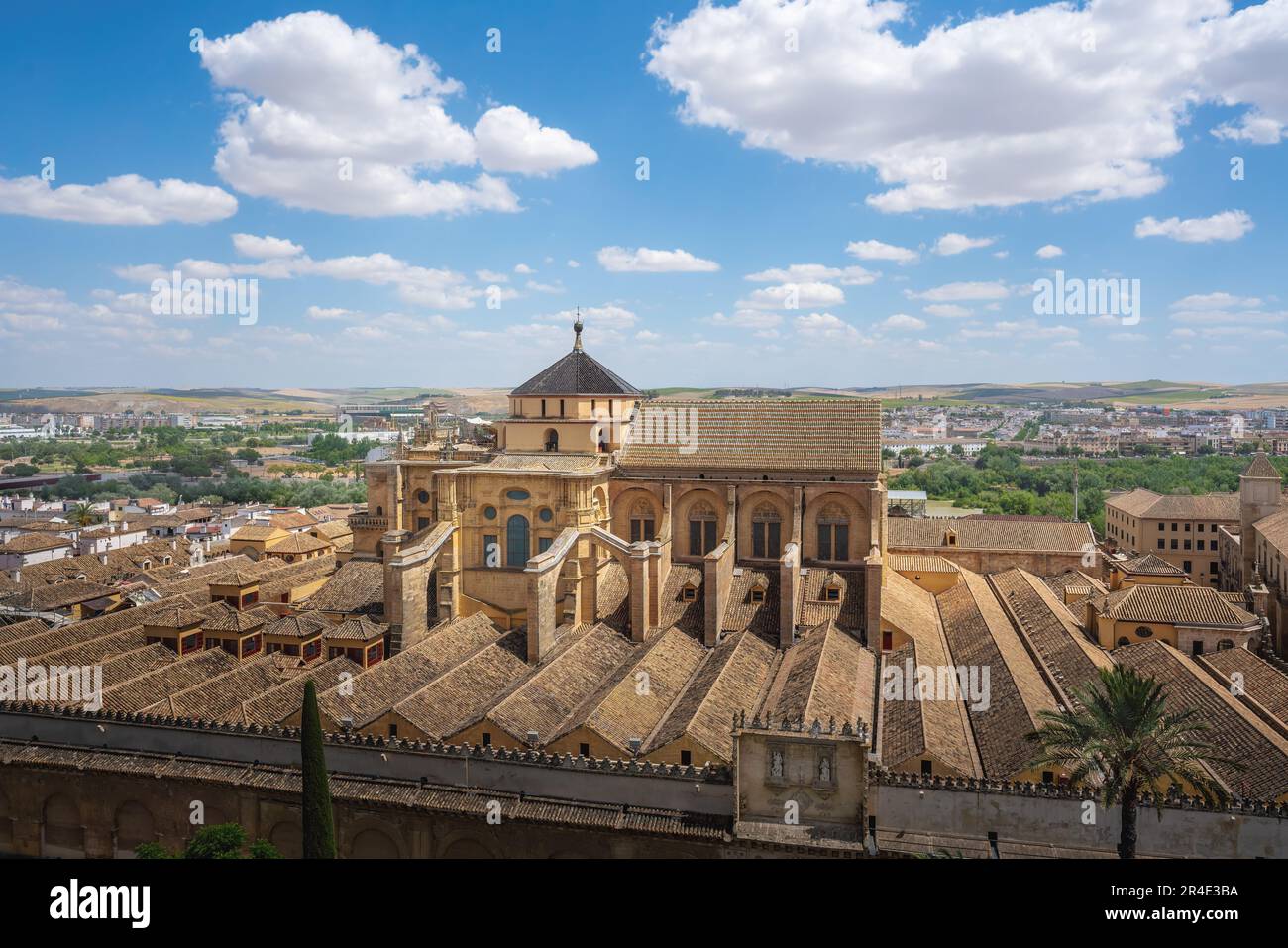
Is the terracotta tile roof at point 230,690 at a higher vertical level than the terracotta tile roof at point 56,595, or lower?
lower

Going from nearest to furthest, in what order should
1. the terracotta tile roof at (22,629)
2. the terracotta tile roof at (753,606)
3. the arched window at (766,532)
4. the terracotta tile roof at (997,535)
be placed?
the terracotta tile roof at (753,606) < the terracotta tile roof at (22,629) < the arched window at (766,532) < the terracotta tile roof at (997,535)

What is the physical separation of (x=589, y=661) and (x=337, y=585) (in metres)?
14.4

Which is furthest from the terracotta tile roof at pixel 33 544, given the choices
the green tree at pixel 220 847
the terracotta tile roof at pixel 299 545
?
the green tree at pixel 220 847

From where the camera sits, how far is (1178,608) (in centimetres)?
3475

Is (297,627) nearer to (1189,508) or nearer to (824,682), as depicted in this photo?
(824,682)

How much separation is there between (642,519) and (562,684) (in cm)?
1135

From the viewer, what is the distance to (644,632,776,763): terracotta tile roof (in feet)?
77.8

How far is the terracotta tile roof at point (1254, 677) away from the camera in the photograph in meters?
27.5

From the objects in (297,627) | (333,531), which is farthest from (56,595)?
(297,627)

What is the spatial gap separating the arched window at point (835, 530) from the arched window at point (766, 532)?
1742 millimetres

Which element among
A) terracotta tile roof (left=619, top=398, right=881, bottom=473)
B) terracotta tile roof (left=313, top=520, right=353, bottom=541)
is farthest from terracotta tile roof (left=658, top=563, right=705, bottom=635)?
terracotta tile roof (left=313, top=520, right=353, bottom=541)

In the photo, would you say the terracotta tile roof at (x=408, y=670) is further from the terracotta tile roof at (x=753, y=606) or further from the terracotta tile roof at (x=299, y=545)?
the terracotta tile roof at (x=299, y=545)
